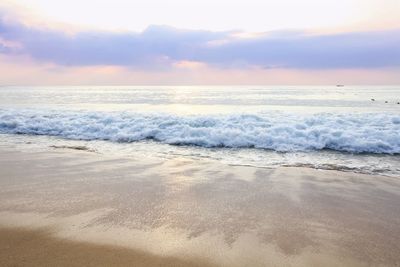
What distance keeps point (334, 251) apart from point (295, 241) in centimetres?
43

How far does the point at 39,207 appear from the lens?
208 inches

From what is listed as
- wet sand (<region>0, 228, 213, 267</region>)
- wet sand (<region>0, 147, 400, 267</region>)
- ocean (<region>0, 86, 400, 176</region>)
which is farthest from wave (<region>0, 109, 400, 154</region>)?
wet sand (<region>0, 228, 213, 267</region>)

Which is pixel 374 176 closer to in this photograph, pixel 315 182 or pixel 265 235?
pixel 315 182

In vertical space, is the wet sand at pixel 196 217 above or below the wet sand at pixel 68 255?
below

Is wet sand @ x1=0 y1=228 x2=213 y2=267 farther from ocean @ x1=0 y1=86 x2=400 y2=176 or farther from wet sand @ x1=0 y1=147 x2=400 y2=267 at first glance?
ocean @ x1=0 y1=86 x2=400 y2=176

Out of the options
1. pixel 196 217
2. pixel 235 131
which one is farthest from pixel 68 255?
pixel 235 131

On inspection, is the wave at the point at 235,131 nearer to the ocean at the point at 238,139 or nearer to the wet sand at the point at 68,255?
the ocean at the point at 238,139

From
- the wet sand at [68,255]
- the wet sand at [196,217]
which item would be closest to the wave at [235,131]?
the wet sand at [196,217]

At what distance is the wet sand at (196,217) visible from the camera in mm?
3773

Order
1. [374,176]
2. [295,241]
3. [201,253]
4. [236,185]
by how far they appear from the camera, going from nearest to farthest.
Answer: [201,253]
[295,241]
[236,185]
[374,176]

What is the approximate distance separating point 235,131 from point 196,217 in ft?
25.4

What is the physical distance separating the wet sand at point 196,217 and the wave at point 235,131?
11.9ft

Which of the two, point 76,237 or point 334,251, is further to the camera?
point 76,237

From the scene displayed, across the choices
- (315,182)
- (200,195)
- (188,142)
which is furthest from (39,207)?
(188,142)
